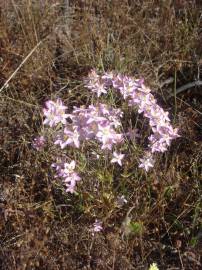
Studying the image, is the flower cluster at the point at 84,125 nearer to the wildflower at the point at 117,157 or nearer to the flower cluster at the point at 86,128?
the flower cluster at the point at 86,128

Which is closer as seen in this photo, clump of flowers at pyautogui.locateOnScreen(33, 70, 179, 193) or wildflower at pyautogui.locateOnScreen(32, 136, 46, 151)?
clump of flowers at pyautogui.locateOnScreen(33, 70, 179, 193)

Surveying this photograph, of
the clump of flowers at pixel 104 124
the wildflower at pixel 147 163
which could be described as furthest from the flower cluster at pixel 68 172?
the wildflower at pixel 147 163

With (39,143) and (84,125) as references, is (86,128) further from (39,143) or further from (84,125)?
(39,143)

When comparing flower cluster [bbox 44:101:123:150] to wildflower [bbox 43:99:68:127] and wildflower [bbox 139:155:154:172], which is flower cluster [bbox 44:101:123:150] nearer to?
wildflower [bbox 43:99:68:127]

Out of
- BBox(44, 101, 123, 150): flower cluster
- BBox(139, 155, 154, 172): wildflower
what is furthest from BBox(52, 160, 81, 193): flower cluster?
A: BBox(139, 155, 154, 172): wildflower

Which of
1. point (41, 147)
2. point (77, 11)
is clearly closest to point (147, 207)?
point (41, 147)

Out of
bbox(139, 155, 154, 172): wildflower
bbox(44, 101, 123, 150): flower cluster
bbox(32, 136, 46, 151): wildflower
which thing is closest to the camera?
bbox(44, 101, 123, 150): flower cluster

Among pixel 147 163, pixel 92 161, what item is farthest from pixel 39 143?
pixel 147 163
